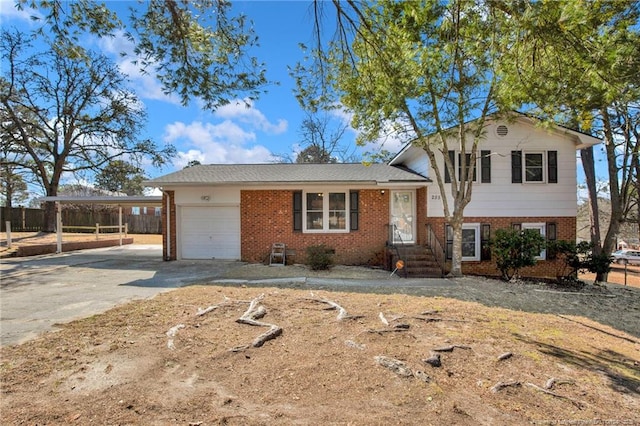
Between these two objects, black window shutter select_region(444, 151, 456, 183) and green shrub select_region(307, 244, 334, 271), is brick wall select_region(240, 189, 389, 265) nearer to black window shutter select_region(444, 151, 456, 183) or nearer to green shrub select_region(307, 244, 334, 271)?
green shrub select_region(307, 244, 334, 271)

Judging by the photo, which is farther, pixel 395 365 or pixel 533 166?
pixel 533 166

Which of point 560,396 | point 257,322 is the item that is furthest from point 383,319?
point 560,396

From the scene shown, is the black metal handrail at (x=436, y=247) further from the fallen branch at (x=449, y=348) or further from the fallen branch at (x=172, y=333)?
the fallen branch at (x=172, y=333)

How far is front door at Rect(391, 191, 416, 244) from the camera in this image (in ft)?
41.2

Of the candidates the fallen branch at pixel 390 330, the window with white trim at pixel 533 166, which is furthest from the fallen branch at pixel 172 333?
the window with white trim at pixel 533 166

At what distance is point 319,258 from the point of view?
10.9m

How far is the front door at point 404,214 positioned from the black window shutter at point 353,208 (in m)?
1.33

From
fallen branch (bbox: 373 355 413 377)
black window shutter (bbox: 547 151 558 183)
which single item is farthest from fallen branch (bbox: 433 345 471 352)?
black window shutter (bbox: 547 151 558 183)

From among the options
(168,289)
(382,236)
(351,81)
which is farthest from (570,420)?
(382,236)

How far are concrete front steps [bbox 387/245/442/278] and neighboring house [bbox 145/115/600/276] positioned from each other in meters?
0.42

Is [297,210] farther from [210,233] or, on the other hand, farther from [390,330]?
[390,330]

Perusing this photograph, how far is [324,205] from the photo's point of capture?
12.5m

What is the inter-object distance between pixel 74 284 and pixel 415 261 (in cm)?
946

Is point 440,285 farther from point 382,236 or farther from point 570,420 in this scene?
point 570,420
